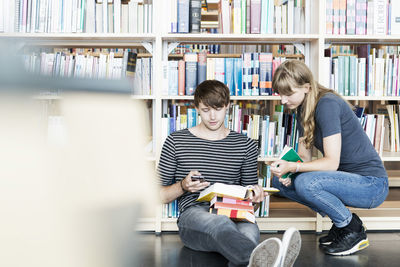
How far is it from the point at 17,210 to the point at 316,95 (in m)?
1.77

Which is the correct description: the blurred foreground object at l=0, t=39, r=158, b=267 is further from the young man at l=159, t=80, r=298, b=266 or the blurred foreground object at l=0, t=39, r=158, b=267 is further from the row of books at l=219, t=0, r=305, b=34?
the row of books at l=219, t=0, r=305, b=34

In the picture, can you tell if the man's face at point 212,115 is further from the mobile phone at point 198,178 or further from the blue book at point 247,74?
the blue book at point 247,74

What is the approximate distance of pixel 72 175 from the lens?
0.52 metres

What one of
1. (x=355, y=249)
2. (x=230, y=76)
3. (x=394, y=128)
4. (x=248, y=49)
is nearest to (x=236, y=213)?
(x=355, y=249)

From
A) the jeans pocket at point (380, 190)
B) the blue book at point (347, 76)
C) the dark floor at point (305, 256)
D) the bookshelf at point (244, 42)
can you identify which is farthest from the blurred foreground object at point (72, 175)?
the blue book at point (347, 76)

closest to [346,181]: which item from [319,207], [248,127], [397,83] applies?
[319,207]

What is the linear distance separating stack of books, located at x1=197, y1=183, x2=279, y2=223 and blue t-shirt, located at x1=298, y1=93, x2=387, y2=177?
0.39 metres

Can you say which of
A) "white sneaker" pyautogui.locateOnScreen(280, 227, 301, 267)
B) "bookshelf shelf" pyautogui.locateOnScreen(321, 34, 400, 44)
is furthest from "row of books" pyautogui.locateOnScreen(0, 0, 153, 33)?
"white sneaker" pyautogui.locateOnScreen(280, 227, 301, 267)

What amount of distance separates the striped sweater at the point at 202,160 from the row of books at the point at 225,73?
43 cm

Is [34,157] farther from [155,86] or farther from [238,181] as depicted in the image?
[155,86]

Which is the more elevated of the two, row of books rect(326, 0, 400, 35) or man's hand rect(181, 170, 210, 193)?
row of books rect(326, 0, 400, 35)

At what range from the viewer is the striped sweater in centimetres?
219

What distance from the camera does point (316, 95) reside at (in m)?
Answer: 2.08

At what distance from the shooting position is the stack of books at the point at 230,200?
1957 mm
